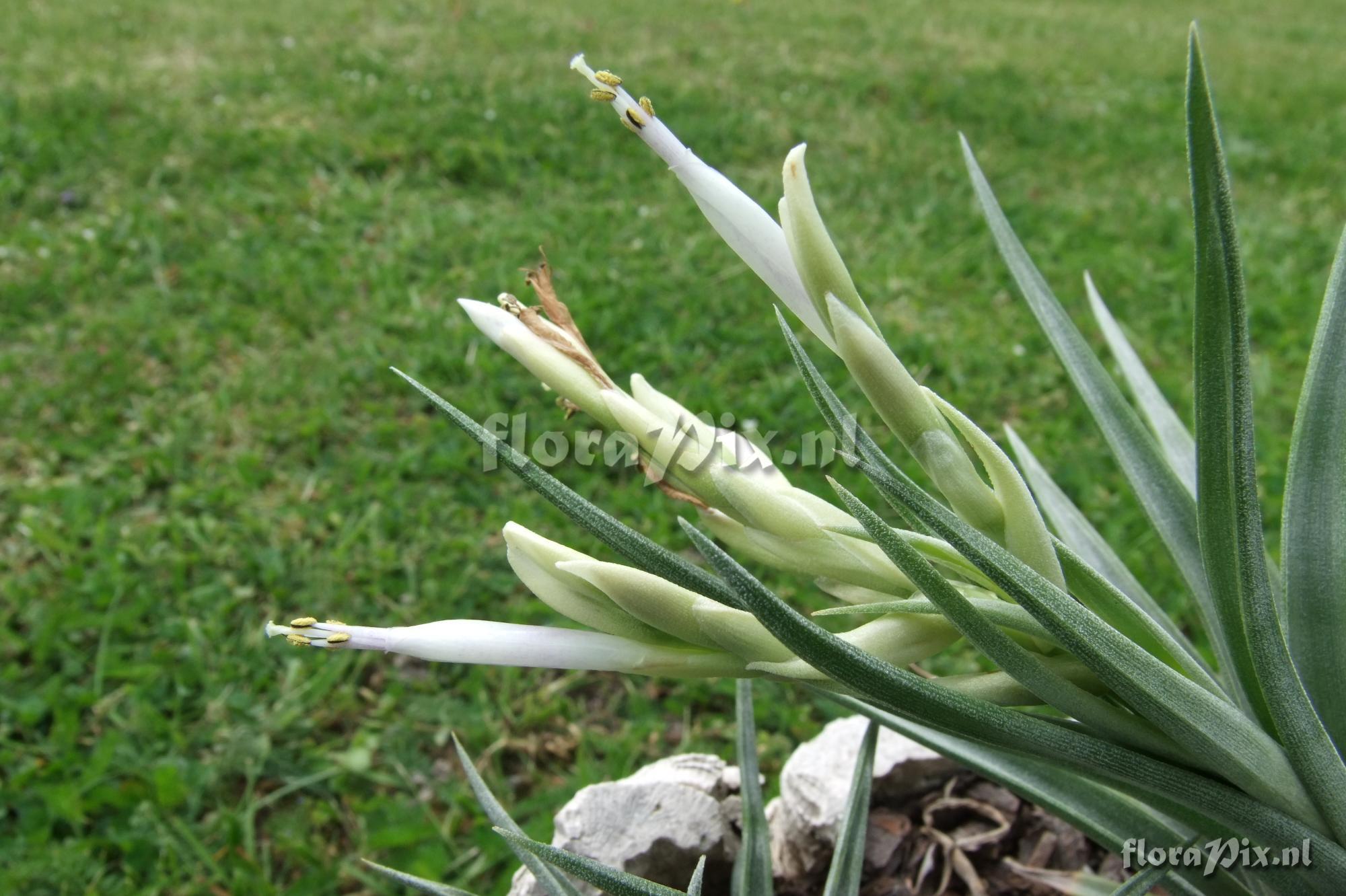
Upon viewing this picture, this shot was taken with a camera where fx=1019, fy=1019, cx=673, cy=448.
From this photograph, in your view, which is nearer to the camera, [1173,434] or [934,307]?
[1173,434]

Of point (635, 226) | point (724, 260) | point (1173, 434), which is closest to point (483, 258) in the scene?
point (635, 226)

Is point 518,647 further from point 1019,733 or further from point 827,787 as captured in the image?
point 827,787

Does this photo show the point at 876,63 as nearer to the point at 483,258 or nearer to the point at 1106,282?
the point at 1106,282

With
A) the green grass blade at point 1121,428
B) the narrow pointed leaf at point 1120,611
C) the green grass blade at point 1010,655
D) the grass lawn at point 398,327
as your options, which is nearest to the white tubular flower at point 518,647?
the green grass blade at point 1010,655

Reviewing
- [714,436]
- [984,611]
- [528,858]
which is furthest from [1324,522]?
[528,858]

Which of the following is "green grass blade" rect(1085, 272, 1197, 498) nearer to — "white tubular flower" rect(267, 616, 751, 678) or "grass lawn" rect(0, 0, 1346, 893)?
"white tubular flower" rect(267, 616, 751, 678)
